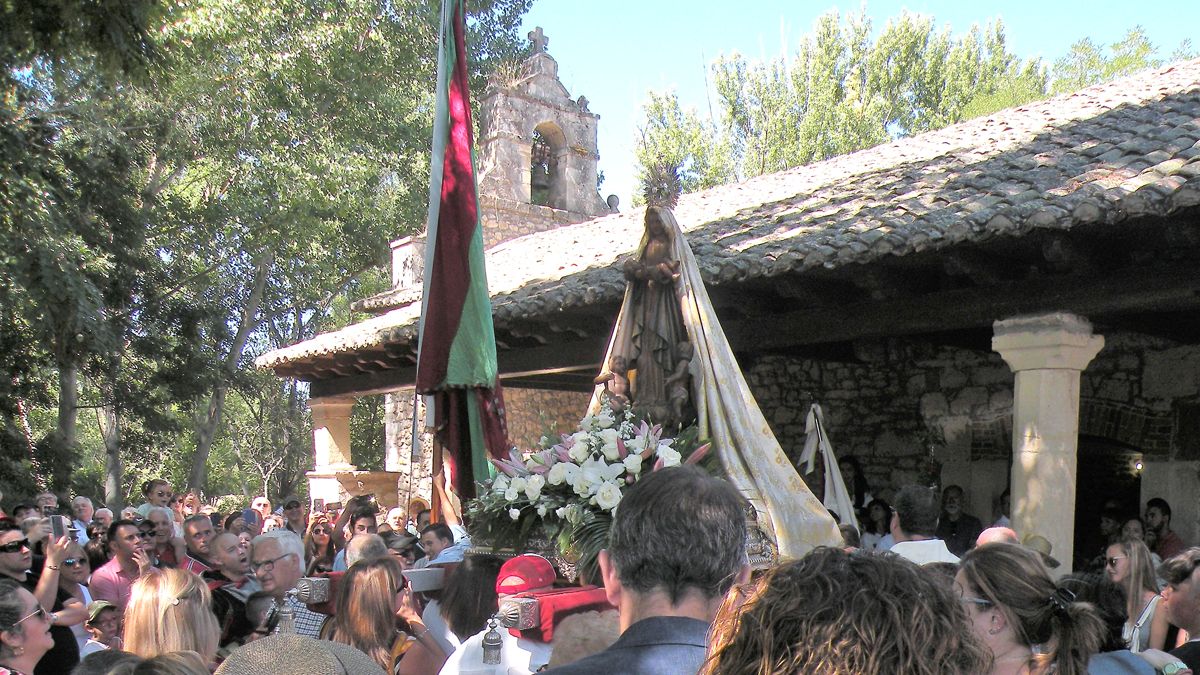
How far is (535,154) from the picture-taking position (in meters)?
16.2

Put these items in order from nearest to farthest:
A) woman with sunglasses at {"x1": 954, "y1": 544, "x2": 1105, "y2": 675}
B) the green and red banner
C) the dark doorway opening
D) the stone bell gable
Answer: woman with sunglasses at {"x1": 954, "y1": 544, "x2": 1105, "y2": 675}
the green and red banner
the dark doorway opening
the stone bell gable

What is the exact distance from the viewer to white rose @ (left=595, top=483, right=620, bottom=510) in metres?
3.06

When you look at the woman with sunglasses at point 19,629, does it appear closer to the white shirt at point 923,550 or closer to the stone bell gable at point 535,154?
the white shirt at point 923,550

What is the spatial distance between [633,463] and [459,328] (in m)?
1.25

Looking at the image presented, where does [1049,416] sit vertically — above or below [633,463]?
below

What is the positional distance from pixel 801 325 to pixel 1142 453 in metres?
3.11

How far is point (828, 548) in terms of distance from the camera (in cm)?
123

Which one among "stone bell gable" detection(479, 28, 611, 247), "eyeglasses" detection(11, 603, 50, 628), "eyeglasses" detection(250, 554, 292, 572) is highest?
"stone bell gable" detection(479, 28, 611, 247)

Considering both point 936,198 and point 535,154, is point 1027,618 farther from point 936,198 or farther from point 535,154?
point 535,154

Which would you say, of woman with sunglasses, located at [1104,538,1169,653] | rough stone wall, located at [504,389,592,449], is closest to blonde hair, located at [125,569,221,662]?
woman with sunglasses, located at [1104,538,1169,653]

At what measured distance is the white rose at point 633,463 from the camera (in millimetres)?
3164

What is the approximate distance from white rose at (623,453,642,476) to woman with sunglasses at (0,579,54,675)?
178 cm

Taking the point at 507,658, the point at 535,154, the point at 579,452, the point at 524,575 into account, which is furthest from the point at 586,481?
the point at 535,154

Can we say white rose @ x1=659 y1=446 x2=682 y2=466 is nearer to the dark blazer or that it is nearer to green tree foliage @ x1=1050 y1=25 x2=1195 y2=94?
the dark blazer
